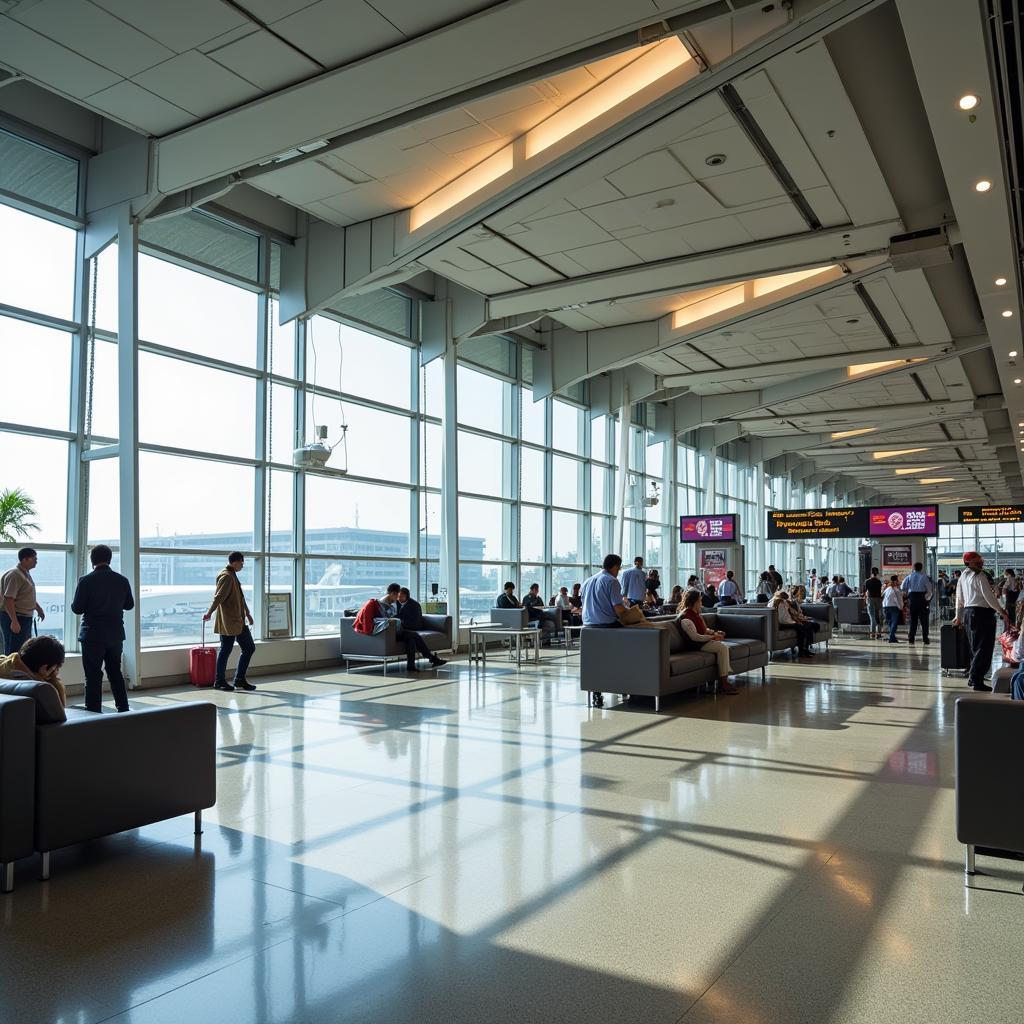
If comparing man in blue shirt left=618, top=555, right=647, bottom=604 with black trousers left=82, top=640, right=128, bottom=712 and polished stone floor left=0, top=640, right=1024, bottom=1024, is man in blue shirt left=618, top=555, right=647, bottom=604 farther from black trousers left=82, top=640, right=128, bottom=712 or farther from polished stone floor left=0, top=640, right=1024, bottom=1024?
black trousers left=82, top=640, right=128, bottom=712

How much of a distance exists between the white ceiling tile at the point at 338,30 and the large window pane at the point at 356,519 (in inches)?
249

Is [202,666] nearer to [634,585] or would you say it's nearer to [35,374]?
[35,374]

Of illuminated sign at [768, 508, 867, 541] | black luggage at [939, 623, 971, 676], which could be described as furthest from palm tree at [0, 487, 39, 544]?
illuminated sign at [768, 508, 867, 541]

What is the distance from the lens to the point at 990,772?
3.49m

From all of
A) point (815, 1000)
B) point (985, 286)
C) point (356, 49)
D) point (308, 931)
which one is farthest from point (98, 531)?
point (985, 286)

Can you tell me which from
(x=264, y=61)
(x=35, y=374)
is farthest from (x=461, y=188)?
(x=35, y=374)

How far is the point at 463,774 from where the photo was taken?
214 inches

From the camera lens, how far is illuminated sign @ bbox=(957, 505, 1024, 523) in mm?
24219

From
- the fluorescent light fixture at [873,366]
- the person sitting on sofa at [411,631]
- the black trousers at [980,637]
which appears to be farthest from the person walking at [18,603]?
the fluorescent light fixture at [873,366]

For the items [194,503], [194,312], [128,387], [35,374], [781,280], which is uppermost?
[781,280]

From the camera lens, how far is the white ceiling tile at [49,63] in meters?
6.48

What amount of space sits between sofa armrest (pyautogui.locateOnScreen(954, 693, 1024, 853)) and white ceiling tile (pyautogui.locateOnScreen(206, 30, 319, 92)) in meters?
6.11

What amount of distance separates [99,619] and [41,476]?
8.58 ft

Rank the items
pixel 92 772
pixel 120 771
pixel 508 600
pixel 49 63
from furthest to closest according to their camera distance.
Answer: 1. pixel 508 600
2. pixel 49 63
3. pixel 120 771
4. pixel 92 772
